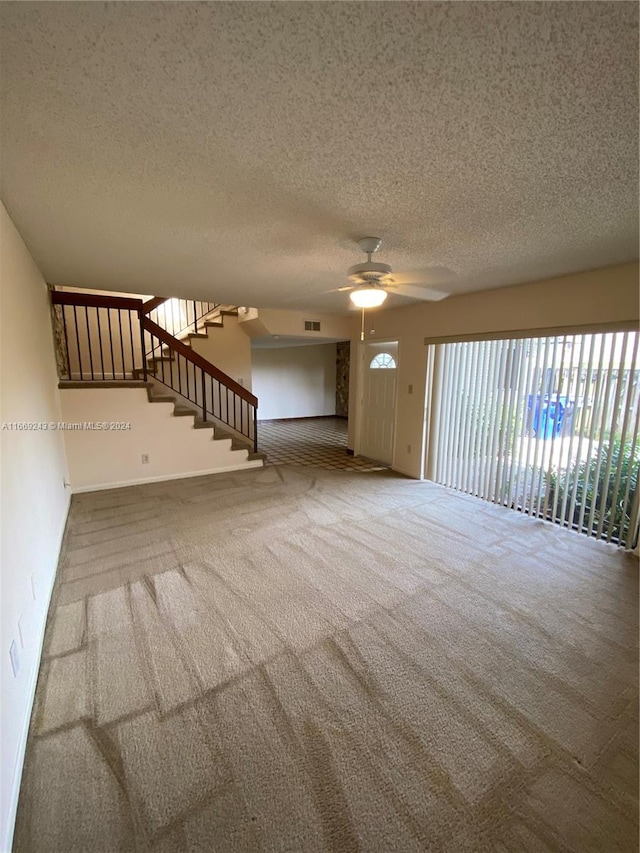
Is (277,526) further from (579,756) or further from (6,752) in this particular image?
(579,756)

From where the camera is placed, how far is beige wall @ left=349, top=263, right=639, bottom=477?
3.00 m

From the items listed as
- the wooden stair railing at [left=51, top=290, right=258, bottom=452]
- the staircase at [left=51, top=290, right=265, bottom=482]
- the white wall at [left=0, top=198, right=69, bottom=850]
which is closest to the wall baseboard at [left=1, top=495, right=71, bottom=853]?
the white wall at [left=0, top=198, right=69, bottom=850]

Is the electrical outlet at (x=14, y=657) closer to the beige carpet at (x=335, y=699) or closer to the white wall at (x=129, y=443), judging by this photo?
the beige carpet at (x=335, y=699)

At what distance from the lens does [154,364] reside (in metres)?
5.57

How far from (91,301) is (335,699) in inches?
190

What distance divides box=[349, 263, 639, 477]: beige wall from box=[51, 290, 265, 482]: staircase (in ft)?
7.14

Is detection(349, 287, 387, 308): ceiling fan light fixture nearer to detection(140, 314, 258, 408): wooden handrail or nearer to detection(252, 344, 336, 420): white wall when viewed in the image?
detection(140, 314, 258, 408): wooden handrail

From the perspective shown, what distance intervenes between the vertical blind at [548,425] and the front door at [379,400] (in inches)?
34.5

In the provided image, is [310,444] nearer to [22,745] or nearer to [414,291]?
[414,291]

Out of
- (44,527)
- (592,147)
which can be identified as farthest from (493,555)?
(44,527)

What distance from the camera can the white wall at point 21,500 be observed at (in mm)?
1377

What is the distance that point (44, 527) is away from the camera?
97.0 inches

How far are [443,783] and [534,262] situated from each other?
135 inches

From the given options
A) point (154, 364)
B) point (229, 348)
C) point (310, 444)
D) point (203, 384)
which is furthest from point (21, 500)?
point (310, 444)
